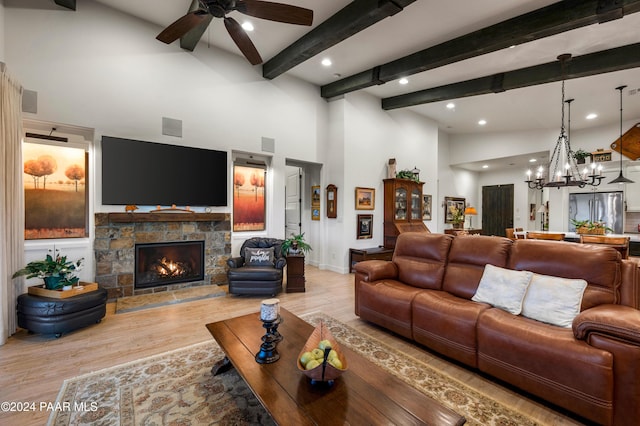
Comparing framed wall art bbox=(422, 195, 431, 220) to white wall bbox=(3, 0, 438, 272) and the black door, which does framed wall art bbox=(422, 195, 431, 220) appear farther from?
the black door

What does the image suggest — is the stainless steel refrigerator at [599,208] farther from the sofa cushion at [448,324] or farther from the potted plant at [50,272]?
the potted plant at [50,272]

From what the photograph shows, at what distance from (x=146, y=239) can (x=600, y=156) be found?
1033cm

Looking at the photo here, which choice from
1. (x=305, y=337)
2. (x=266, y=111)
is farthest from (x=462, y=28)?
(x=305, y=337)

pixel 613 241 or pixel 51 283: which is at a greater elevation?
pixel 613 241

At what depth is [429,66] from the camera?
471cm

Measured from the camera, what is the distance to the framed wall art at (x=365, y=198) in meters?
6.39

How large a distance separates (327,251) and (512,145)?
6.34 m

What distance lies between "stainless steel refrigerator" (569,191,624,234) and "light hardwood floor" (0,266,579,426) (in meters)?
7.11

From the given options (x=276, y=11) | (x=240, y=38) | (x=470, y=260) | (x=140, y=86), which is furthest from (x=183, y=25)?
(x=470, y=260)

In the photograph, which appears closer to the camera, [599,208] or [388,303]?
[388,303]

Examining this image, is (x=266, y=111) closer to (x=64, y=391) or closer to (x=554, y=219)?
(x=64, y=391)

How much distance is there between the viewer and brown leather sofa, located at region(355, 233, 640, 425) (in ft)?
5.74

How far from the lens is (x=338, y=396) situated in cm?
148

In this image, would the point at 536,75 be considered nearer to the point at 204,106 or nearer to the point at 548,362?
the point at 548,362
